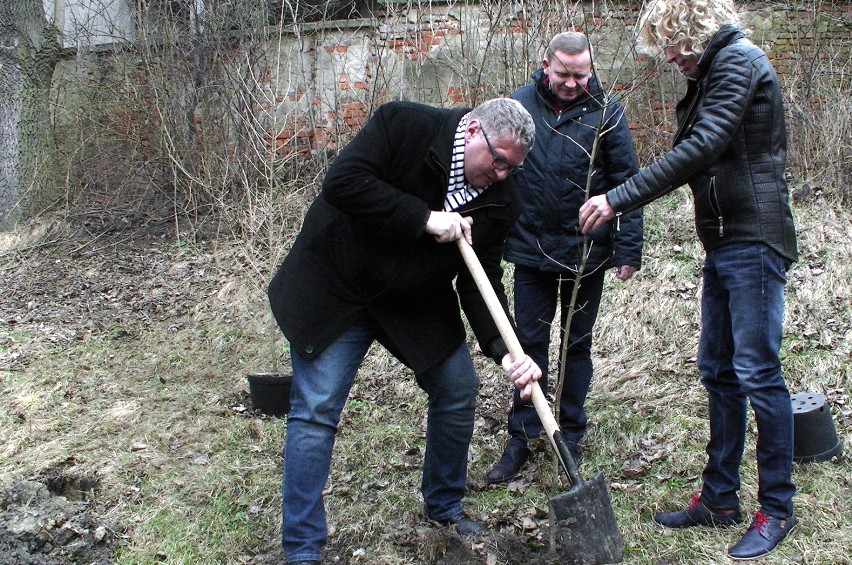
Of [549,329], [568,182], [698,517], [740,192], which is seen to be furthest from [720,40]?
[698,517]

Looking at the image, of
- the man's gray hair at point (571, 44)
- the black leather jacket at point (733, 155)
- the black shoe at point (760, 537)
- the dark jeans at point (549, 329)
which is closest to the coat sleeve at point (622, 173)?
the dark jeans at point (549, 329)

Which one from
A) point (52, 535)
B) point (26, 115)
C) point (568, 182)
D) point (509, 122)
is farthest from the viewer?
point (26, 115)

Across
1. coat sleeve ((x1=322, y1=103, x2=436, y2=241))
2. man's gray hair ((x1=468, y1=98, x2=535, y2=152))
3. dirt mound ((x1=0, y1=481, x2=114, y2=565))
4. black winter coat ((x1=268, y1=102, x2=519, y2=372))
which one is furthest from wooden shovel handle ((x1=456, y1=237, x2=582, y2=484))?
dirt mound ((x1=0, y1=481, x2=114, y2=565))

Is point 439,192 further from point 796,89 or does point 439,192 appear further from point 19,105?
point 19,105

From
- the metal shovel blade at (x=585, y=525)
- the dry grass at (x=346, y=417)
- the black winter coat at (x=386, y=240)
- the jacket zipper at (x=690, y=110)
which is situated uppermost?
the jacket zipper at (x=690, y=110)

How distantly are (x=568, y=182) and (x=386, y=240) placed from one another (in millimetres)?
1200

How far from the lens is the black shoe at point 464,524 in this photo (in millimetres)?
3422

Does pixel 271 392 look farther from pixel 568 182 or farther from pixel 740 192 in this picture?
pixel 740 192

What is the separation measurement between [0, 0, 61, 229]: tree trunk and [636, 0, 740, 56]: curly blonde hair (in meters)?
7.88

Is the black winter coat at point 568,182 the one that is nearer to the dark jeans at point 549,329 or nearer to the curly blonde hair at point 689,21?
the dark jeans at point 549,329

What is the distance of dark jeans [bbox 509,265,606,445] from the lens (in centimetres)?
398

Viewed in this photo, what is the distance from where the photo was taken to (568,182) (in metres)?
3.86

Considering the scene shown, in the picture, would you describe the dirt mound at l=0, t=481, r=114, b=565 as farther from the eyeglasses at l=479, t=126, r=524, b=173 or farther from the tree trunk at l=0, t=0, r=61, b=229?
the tree trunk at l=0, t=0, r=61, b=229

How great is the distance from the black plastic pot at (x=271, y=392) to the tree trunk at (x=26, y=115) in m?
5.33
